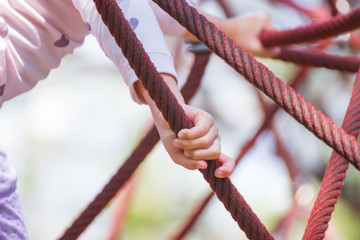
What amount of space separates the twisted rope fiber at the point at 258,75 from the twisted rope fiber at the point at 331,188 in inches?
1.7

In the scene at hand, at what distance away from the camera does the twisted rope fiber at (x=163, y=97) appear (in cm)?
34

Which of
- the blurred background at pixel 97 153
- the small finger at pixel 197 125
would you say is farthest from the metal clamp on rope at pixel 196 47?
the blurred background at pixel 97 153

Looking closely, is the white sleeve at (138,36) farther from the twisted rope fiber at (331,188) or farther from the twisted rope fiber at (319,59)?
the twisted rope fiber at (319,59)

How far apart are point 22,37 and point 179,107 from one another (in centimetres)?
21

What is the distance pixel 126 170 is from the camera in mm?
616

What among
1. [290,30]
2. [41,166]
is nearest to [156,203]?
[41,166]

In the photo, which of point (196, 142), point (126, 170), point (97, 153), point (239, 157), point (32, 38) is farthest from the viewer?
point (97, 153)

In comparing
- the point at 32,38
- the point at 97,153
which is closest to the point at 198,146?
the point at 32,38

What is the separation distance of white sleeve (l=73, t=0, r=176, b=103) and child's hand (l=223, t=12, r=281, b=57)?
7.8 inches

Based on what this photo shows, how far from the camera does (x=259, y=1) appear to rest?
190 centimetres

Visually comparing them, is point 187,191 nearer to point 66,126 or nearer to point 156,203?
point 156,203

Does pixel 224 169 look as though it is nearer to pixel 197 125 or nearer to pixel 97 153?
pixel 197 125

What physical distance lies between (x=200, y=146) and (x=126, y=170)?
29 centimetres

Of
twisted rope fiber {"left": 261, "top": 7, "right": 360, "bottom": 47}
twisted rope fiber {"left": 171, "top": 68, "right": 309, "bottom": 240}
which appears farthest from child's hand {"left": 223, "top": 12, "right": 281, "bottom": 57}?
twisted rope fiber {"left": 171, "top": 68, "right": 309, "bottom": 240}
